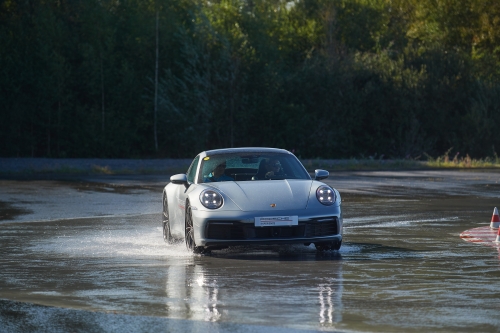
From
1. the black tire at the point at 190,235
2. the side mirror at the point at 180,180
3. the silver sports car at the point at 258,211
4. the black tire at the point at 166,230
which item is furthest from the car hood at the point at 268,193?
the black tire at the point at 166,230

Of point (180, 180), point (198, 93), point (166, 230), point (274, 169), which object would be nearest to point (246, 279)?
point (180, 180)

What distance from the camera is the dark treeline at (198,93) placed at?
1864 inches

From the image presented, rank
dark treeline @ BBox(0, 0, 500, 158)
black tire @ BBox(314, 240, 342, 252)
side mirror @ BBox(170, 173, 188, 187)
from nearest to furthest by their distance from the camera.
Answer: black tire @ BBox(314, 240, 342, 252), side mirror @ BBox(170, 173, 188, 187), dark treeline @ BBox(0, 0, 500, 158)

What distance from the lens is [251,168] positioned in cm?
1387

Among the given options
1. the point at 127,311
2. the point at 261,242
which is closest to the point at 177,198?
the point at 261,242

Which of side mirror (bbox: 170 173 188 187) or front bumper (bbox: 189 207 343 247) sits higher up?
side mirror (bbox: 170 173 188 187)

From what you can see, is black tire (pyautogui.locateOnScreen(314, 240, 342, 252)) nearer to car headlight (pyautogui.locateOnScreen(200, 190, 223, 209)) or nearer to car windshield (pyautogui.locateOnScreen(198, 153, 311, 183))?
car windshield (pyautogui.locateOnScreen(198, 153, 311, 183))

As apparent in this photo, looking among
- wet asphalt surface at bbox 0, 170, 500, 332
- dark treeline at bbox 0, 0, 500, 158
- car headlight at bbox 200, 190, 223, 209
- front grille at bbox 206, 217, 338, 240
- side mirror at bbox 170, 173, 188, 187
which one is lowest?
wet asphalt surface at bbox 0, 170, 500, 332

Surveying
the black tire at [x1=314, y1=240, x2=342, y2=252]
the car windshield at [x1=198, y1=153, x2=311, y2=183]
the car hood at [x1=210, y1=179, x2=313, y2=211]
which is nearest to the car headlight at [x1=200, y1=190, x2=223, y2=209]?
the car hood at [x1=210, y1=179, x2=313, y2=211]

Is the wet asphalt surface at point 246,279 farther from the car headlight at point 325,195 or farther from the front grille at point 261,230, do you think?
the car headlight at point 325,195

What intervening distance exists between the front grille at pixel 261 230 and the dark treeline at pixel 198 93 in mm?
35529

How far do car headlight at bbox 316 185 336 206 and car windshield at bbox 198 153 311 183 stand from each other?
0.99m

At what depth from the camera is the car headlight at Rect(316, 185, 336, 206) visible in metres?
12.5

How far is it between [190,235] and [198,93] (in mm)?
35932
